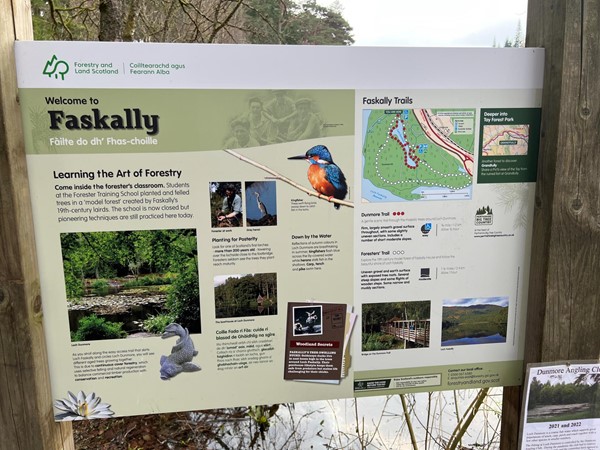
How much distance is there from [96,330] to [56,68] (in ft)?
2.70

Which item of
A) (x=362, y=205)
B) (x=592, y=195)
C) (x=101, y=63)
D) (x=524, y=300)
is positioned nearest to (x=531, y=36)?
(x=592, y=195)

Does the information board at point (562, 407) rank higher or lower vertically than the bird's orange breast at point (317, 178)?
lower

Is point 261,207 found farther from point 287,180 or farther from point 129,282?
point 129,282

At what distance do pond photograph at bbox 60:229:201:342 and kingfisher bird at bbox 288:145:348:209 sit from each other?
1.42ft

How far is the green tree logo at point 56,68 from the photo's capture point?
4.29 feet

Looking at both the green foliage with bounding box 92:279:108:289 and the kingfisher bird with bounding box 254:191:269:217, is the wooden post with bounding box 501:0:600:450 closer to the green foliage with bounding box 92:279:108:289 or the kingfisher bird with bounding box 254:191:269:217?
the kingfisher bird with bounding box 254:191:269:217

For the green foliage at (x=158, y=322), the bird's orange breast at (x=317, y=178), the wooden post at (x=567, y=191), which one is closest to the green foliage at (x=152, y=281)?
the green foliage at (x=158, y=322)

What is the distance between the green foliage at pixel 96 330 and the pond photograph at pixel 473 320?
1.13m

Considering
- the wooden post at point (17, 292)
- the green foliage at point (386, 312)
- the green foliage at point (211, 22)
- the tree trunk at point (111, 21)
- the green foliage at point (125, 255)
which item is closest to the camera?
the wooden post at point (17, 292)

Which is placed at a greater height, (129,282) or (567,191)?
(567,191)

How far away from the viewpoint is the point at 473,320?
1.61 metres

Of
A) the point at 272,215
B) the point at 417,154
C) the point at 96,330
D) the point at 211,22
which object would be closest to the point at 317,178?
the point at 272,215

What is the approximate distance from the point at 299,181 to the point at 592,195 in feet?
3.19

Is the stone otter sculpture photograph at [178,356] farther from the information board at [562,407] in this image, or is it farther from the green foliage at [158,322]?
the information board at [562,407]
